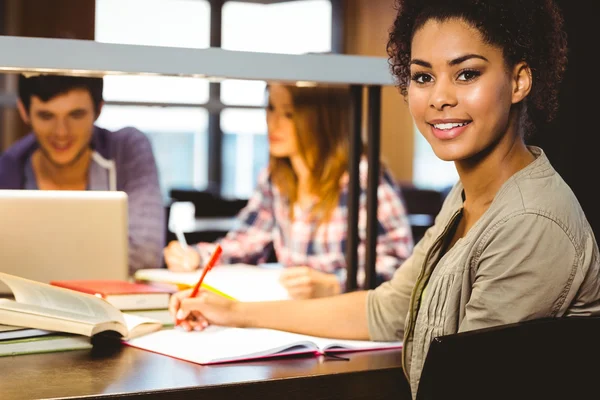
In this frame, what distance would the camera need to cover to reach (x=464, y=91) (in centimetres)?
125

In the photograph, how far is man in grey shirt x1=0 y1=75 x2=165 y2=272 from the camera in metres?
2.90

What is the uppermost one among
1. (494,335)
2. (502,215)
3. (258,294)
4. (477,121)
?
(477,121)

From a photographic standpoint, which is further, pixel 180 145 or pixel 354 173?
pixel 180 145

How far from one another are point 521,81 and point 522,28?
79 millimetres

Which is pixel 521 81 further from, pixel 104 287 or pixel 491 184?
pixel 104 287

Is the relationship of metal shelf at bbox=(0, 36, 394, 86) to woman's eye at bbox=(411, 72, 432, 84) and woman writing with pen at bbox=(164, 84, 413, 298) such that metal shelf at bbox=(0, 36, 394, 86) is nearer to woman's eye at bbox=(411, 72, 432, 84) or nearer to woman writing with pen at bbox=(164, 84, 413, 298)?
woman's eye at bbox=(411, 72, 432, 84)

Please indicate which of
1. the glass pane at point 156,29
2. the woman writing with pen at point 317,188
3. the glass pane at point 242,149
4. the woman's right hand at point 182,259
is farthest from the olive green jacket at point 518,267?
the glass pane at point 242,149

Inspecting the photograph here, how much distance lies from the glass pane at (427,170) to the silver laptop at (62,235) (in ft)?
22.8

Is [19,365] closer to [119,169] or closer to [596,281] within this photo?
[596,281]

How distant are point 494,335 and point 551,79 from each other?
0.54m

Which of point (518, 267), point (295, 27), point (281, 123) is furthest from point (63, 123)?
point (295, 27)

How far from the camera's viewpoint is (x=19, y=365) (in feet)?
4.02

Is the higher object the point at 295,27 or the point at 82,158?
the point at 295,27

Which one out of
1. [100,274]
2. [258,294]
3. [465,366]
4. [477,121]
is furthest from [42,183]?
[465,366]
